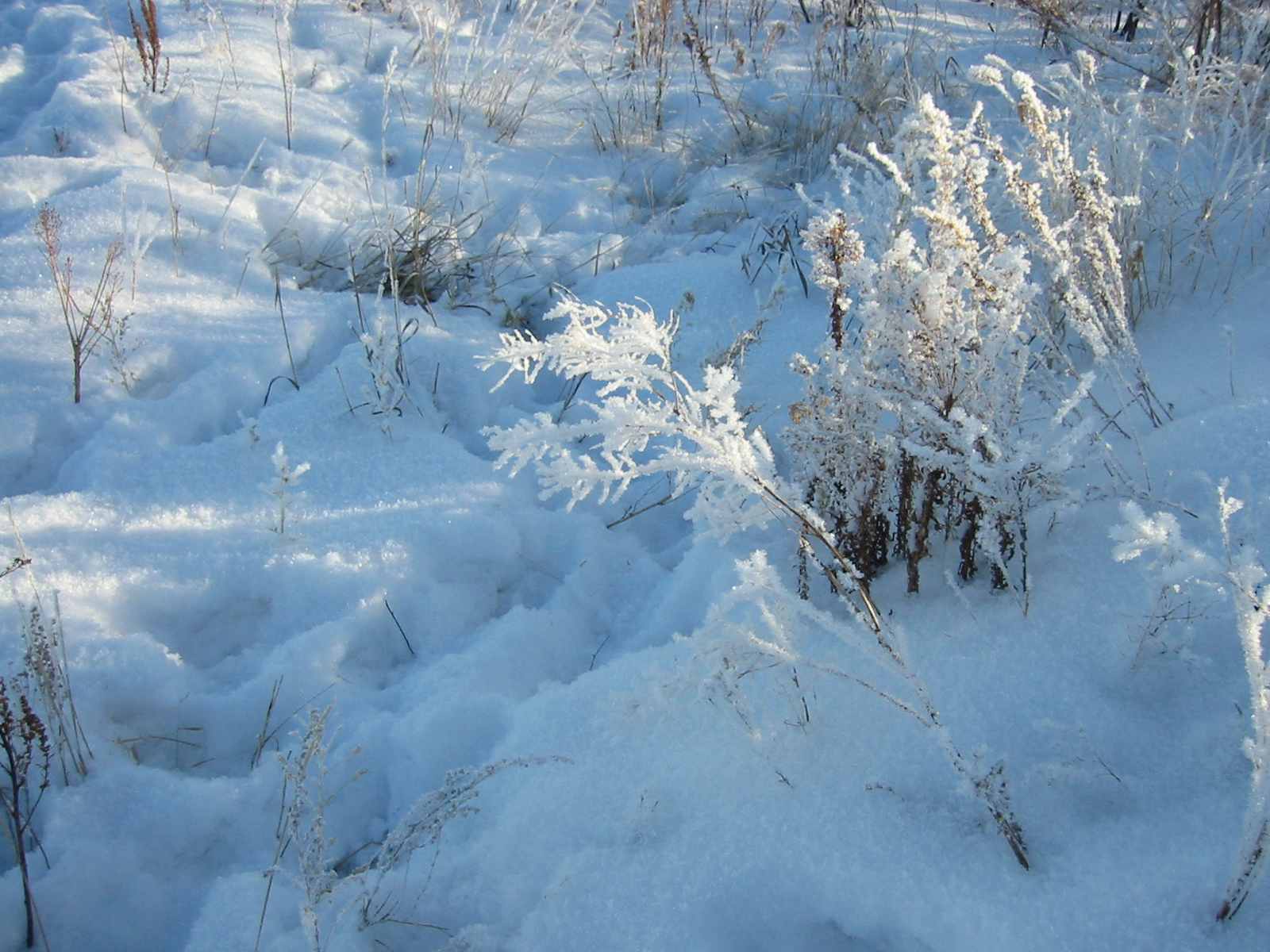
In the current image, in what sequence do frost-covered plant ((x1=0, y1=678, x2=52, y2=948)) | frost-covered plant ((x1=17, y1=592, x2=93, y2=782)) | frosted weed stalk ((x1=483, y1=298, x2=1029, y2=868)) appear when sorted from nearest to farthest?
frosted weed stalk ((x1=483, y1=298, x2=1029, y2=868)) < frost-covered plant ((x1=0, y1=678, x2=52, y2=948)) < frost-covered plant ((x1=17, y1=592, x2=93, y2=782))

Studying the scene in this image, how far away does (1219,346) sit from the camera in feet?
6.40

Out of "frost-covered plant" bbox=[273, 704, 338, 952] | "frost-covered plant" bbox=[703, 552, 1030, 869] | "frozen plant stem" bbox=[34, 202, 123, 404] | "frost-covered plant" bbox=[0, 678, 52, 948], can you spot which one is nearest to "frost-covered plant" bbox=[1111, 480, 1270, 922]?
"frost-covered plant" bbox=[703, 552, 1030, 869]

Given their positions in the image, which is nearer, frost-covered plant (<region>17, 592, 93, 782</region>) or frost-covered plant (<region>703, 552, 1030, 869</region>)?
frost-covered plant (<region>703, 552, 1030, 869</region>)

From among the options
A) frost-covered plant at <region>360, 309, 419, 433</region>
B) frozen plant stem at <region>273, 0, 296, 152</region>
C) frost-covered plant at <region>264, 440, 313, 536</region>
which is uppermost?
frozen plant stem at <region>273, 0, 296, 152</region>

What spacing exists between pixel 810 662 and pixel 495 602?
0.91 metres

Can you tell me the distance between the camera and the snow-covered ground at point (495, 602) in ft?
3.92

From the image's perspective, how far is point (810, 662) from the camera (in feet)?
3.88

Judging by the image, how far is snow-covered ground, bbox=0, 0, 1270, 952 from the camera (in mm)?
1196

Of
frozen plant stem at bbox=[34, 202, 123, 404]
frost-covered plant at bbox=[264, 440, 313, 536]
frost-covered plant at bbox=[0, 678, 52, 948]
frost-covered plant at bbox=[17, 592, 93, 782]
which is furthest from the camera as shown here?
frozen plant stem at bbox=[34, 202, 123, 404]

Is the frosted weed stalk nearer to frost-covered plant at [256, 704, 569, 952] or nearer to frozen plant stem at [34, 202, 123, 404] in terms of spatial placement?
frost-covered plant at [256, 704, 569, 952]

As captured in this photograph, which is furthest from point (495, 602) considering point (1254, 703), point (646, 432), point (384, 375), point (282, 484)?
point (1254, 703)

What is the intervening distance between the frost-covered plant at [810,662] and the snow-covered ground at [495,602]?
2 centimetres

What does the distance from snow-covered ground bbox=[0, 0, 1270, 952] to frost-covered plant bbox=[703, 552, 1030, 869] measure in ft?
0.07

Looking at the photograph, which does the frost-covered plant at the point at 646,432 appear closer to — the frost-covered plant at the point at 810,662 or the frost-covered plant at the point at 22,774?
the frost-covered plant at the point at 810,662
